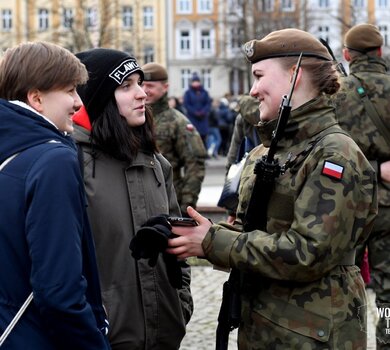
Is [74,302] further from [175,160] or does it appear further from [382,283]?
[175,160]

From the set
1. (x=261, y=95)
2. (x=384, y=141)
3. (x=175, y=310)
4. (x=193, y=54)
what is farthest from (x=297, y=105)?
(x=193, y=54)

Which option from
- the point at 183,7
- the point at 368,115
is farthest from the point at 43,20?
the point at 368,115

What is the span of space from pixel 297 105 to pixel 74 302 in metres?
1.16

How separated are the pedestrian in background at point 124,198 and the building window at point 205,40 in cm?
7131

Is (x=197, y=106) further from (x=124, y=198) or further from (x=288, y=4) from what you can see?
(x=288, y=4)

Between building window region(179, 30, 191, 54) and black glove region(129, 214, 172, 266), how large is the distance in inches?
2834

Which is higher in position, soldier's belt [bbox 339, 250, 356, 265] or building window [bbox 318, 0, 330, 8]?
building window [bbox 318, 0, 330, 8]

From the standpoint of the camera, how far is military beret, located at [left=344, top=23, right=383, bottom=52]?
571 cm

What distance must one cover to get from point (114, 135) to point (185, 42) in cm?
7243

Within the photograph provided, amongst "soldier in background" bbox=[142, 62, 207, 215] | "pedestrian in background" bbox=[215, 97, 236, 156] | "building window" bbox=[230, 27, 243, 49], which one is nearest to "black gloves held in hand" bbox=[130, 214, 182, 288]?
"soldier in background" bbox=[142, 62, 207, 215]

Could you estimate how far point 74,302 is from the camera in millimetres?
2621

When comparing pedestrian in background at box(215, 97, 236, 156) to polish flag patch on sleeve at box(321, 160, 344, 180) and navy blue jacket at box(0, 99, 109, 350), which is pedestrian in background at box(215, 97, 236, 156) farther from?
navy blue jacket at box(0, 99, 109, 350)

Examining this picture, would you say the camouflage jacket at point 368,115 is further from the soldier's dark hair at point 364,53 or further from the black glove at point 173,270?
the black glove at point 173,270

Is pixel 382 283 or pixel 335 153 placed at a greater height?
pixel 335 153
